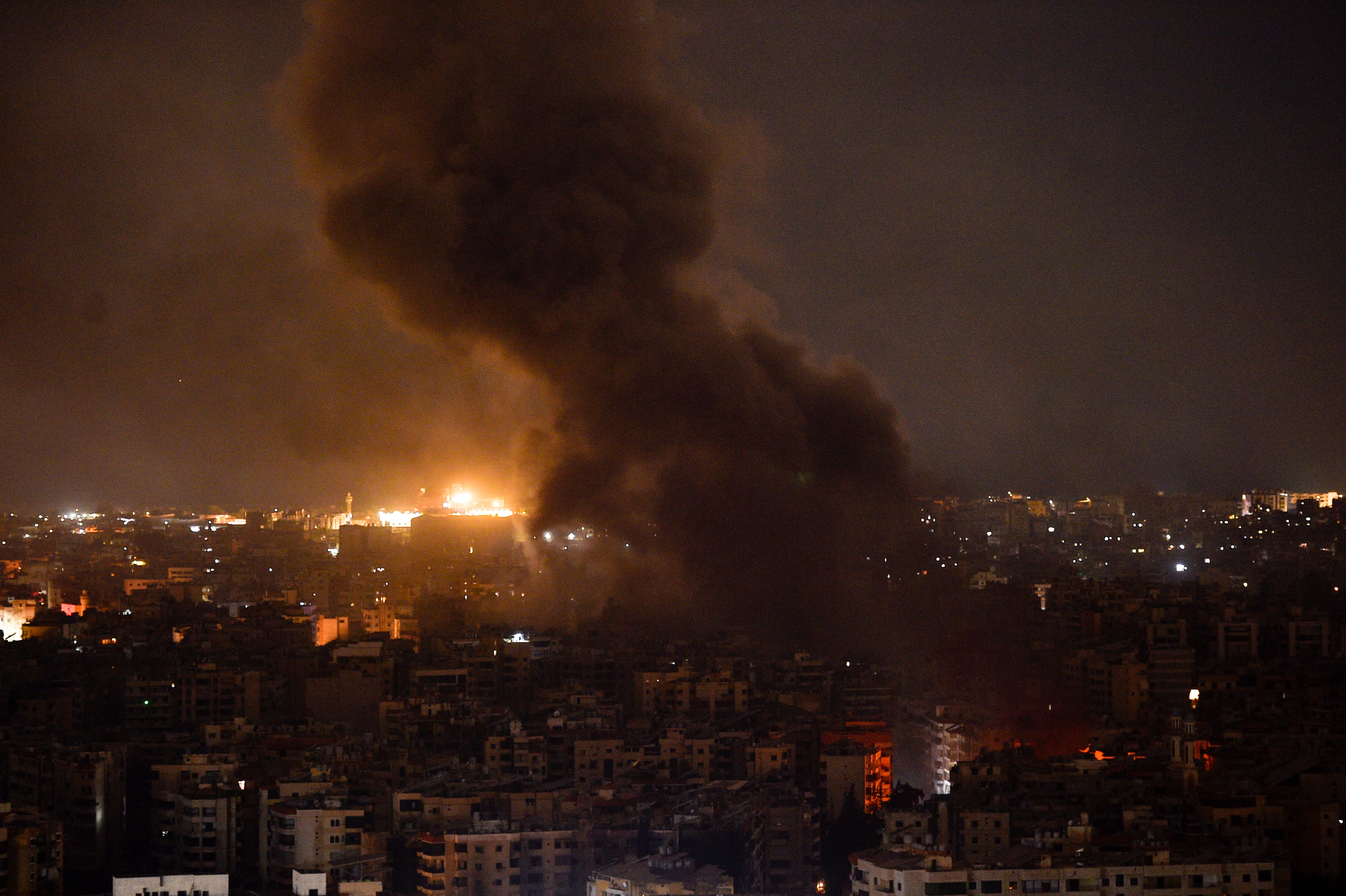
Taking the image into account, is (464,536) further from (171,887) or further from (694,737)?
(171,887)

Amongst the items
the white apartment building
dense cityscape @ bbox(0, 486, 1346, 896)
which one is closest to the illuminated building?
dense cityscape @ bbox(0, 486, 1346, 896)

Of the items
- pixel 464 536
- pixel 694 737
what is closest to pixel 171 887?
pixel 694 737

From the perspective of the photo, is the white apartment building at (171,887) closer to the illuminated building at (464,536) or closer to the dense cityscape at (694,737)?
the dense cityscape at (694,737)

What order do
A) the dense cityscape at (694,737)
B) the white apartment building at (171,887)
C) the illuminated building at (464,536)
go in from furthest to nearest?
the illuminated building at (464,536) < the dense cityscape at (694,737) < the white apartment building at (171,887)

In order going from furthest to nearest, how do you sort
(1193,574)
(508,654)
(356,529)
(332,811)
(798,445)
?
(356,529) < (1193,574) < (798,445) < (508,654) < (332,811)

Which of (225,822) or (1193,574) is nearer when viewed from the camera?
(225,822)

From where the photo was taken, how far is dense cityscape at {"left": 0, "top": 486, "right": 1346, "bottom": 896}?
13.1 metres

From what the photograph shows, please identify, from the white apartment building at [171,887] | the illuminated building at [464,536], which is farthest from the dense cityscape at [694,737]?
the illuminated building at [464,536]

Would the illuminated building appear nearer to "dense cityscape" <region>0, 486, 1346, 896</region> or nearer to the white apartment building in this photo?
"dense cityscape" <region>0, 486, 1346, 896</region>

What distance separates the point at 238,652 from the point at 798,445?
24.0 ft

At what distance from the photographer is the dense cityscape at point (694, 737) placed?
13125mm

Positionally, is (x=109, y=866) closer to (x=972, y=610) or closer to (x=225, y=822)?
(x=225, y=822)

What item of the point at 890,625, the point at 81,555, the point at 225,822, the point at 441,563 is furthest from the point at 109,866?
the point at 81,555

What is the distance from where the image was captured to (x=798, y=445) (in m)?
24.8
